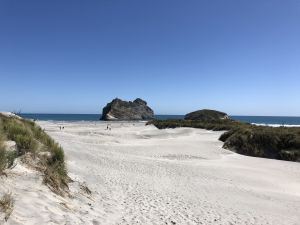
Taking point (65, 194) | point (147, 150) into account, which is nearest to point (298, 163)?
point (147, 150)

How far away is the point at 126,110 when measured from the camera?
11600 cm

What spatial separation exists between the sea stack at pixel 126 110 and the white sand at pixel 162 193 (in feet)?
289

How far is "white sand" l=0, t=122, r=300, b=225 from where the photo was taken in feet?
24.2

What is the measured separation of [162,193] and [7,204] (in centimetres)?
735

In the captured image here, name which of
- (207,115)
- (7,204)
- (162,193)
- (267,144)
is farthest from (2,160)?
(207,115)

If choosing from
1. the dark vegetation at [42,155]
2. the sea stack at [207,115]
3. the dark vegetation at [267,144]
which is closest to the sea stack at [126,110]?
the sea stack at [207,115]

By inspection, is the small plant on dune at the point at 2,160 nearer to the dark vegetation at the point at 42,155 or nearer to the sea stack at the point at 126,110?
the dark vegetation at the point at 42,155

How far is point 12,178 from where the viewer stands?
770 cm

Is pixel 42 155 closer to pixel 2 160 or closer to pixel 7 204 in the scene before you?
pixel 2 160

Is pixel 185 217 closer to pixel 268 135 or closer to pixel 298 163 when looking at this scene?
pixel 298 163

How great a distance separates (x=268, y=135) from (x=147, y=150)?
32.8 feet

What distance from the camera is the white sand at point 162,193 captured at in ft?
24.2

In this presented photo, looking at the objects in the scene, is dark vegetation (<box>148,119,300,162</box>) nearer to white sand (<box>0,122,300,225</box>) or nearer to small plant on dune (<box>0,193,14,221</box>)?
white sand (<box>0,122,300,225</box>)

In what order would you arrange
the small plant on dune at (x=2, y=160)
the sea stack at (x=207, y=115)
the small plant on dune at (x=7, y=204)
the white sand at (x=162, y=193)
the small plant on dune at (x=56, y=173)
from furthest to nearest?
the sea stack at (x=207, y=115), the small plant on dune at (x=56, y=173), the small plant on dune at (x=2, y=160), the white sand at (x=162, y=193), the small plant on dune at (x=7, y=204)
